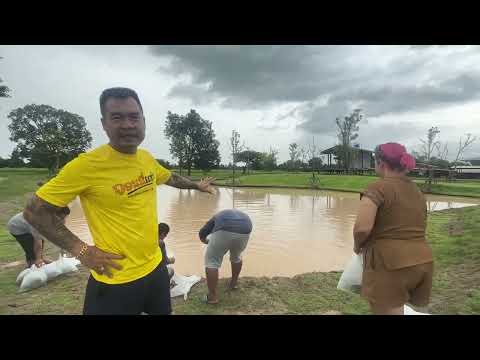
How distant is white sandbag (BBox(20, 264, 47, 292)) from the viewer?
12.1 ft

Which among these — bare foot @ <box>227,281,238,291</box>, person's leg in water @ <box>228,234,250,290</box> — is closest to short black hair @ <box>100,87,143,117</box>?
person's leg in water @ <box>228,234,250,290</box>

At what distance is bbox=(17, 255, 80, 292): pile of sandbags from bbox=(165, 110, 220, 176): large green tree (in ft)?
147

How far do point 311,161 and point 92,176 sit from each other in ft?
155

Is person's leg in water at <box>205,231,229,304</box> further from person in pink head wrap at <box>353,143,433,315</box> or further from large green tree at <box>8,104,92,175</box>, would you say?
large green tree at <box>8,104,92,175</box>

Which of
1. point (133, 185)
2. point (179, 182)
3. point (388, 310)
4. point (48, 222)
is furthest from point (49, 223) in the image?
point (388, 310)

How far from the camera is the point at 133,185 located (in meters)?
1.61

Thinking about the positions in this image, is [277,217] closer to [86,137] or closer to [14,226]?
[14,226]

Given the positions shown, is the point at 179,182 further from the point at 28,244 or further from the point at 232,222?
the point at 28,244

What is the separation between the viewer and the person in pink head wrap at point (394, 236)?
5.65 ft

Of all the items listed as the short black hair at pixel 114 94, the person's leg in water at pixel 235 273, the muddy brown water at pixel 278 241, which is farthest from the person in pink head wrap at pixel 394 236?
Answer: the muddy brown water at pixel 278 241

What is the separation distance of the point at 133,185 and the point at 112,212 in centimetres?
19

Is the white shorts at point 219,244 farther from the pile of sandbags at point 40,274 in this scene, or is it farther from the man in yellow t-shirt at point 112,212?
the pile of sandbags at point 40,274

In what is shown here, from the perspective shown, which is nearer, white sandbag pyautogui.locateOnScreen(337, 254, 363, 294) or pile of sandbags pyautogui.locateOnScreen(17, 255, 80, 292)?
white sandbag pyautogui.locateOnScreen(337, 254, 363, 294)
